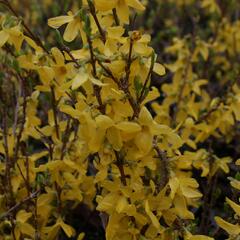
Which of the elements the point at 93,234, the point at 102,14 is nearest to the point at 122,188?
the point at 102,14

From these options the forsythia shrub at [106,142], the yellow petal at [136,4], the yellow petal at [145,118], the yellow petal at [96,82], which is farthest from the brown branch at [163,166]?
the yellow petal at [136,4]

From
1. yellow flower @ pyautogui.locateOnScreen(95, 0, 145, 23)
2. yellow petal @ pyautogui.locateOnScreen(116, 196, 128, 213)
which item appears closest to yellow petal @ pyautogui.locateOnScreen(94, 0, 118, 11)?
yellow flower @ pyautogui.locateOnScreen(95, 0, 145, 23)

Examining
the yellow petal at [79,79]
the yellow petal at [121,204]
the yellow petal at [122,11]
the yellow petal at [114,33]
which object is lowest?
the yellow petal at [121,204]

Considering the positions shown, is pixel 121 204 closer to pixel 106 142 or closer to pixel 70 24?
pixel 106 142

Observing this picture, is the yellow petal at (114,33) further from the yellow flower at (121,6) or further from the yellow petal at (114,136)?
the yellow petal at (114,136)

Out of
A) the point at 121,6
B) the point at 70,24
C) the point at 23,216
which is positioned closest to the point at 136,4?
the point at 121,6

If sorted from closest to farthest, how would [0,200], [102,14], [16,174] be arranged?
1. [102,14]
2. [0,200]
3. [16,174]

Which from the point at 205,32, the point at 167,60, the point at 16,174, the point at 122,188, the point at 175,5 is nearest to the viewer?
the point at 122,188

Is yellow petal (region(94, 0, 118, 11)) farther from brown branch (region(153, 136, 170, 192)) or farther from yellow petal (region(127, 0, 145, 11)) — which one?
brown branch (region(153, 136, 170, 192))

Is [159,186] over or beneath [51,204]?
over

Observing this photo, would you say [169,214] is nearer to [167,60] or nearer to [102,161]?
[102,161]

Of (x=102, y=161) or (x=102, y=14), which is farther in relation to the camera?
(x=102, y=14)
